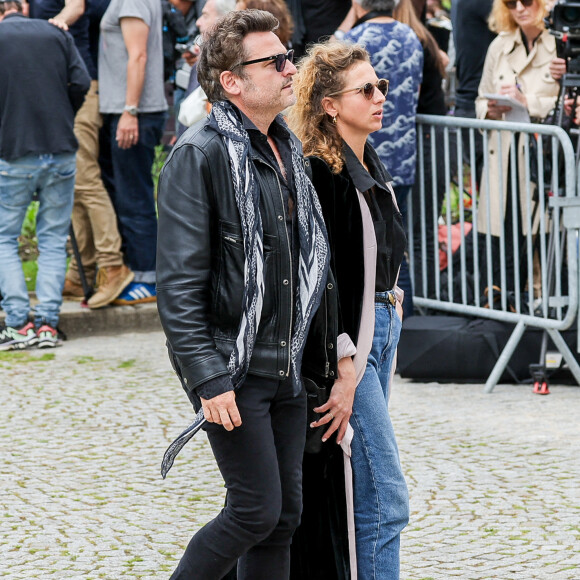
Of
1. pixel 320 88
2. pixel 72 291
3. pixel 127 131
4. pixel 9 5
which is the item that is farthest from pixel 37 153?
pixel 320 88

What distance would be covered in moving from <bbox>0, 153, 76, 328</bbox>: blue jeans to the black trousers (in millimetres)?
5015

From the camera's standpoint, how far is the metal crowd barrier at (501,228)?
6812 millimetres

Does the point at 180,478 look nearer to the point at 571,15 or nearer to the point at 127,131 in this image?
the point at 571,15

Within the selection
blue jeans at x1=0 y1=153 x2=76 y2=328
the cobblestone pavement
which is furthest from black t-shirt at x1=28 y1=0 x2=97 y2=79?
the cobblestone pavement

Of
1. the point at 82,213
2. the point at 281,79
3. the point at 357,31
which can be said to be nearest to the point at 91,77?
the point at 82,213

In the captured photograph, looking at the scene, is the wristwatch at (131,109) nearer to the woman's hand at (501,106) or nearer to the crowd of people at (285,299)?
the woman's hand at (501,106)

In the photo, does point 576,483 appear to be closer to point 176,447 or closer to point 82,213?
point 176,447

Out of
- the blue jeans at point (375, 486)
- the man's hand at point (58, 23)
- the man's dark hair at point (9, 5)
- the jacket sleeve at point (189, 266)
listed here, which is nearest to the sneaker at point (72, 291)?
the man's hand at point (58, 23)

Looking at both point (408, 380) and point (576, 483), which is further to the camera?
point (408, 380)

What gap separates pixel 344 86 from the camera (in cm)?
390

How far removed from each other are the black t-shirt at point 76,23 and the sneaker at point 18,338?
1851 millimetres

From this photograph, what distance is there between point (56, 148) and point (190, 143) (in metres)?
4.89

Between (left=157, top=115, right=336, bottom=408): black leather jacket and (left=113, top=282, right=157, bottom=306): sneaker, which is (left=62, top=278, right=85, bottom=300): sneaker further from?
(left=157, top=115, right=336, bottom=408): black leather jacket

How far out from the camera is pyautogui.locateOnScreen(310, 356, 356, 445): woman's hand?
3.61m
